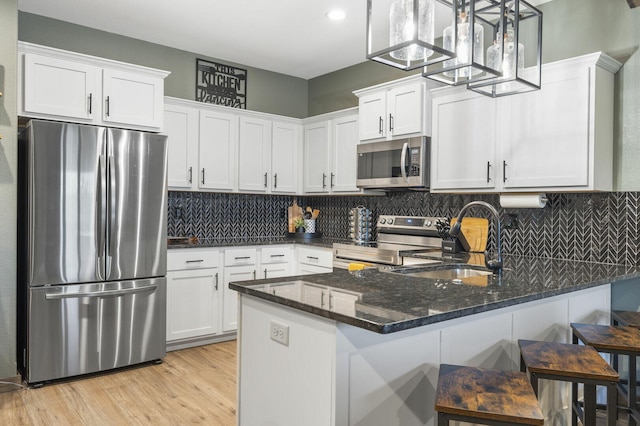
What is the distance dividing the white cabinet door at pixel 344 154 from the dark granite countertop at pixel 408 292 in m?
2.18

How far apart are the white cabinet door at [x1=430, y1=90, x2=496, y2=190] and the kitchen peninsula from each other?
1303 millimetres

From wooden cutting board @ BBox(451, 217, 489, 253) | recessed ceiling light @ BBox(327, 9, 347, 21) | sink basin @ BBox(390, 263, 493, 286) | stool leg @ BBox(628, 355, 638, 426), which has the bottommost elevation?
stool leg @ BBox(628, 355, 638, 426)

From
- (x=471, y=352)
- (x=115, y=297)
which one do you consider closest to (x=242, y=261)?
(x=115, y=297)

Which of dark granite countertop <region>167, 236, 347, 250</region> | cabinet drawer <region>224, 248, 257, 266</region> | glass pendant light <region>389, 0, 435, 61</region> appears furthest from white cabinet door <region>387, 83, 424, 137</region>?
glass pendant light <region>389, 0, 435, 61</region>

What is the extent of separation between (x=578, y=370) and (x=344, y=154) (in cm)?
326

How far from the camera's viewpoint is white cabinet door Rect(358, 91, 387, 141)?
13.4 feet

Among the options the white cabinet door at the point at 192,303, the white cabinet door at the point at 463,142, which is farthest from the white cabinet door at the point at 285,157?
the white cabinet door at the point at 463,142

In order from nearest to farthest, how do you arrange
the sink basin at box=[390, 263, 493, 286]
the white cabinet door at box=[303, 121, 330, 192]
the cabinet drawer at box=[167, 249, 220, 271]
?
the sink basin at box=[390, 263, 493, 286] → the cabinet drawer at box=[167, 249, 220, 271] → the white cabinet door at box=[303, 121, 330, 192]

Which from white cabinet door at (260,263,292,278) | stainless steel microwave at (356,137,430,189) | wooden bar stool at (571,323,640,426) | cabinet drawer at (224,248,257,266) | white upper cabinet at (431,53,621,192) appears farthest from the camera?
white cabinet door at (260,263,292,278)

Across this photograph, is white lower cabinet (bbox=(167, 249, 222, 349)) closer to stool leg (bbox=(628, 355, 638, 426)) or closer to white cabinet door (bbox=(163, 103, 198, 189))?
white cabinet door (bbox=(163, 103, 198, 189))

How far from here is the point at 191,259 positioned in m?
4.04

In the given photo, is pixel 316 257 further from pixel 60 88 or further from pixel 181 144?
pixel 60 88

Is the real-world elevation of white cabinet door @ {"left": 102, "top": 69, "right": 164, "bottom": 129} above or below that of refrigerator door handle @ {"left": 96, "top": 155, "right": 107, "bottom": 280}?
above

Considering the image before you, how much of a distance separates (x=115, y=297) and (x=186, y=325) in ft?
2.54
